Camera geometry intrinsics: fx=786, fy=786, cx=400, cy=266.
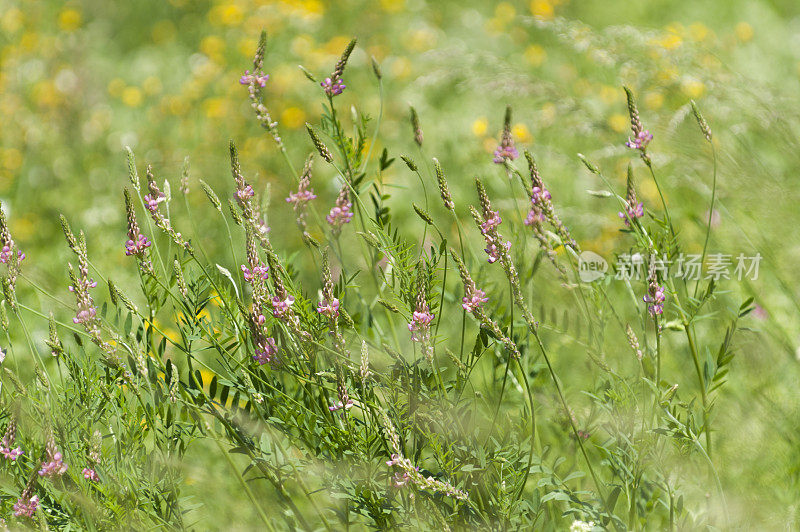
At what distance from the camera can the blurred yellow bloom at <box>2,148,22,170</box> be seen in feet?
13.4

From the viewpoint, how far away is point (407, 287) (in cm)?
130

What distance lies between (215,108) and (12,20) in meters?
2.52

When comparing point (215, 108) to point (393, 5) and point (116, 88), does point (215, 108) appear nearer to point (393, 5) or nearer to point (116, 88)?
point (116, 88)

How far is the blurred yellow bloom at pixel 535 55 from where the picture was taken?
4.54 metres

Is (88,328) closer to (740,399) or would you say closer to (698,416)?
(698,416)

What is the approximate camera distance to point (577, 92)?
4.08 metres

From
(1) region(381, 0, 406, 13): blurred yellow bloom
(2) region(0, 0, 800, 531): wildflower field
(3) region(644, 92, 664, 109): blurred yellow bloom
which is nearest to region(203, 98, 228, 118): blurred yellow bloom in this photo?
(2) region(0, 0, 800, 531): wildflower field

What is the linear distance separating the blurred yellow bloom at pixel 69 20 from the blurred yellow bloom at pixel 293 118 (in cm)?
250

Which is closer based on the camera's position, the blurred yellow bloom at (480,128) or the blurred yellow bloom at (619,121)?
the blurred yellow bloom at (619,121)

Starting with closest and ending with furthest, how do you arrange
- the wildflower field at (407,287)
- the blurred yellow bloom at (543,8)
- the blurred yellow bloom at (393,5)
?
the wildflower field at (407,287)
the blurred yellow bloom at (543,8)
the blurred yellow bloom at (393,5)

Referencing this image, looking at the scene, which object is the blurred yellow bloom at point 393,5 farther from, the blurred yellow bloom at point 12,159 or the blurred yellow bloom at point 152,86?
the blurred yellow bloom at point 12,159

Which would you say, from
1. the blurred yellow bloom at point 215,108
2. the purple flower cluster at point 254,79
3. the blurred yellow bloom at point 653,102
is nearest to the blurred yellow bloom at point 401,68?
the blurred yellow bloom at point 215,108

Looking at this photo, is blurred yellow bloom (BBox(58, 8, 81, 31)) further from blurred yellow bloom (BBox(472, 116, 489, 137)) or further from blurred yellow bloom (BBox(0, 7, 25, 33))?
blurred yellow bloom (BBox(472, 116, 489, 137))

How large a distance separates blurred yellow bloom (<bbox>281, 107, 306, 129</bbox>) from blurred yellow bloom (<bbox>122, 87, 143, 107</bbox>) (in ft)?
4.08
